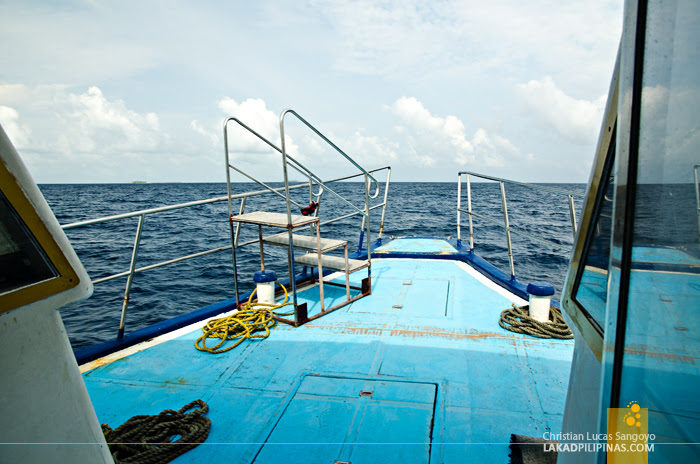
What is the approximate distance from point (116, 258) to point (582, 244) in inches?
569

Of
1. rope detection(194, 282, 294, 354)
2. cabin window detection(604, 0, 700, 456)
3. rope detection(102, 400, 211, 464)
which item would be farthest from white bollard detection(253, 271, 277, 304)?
cabin window detection(604, 0, 700, 456)

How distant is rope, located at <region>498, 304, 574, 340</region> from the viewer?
3.51m

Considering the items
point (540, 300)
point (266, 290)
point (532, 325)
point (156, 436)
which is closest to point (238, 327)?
point (266, 290)

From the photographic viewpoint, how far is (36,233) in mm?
791

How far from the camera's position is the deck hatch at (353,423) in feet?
7.14

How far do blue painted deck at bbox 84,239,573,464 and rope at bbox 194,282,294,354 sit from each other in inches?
3.1

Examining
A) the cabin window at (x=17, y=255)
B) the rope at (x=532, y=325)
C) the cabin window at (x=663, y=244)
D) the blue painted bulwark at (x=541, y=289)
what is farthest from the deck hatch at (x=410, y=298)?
the cabin window at (x=17, y=255)

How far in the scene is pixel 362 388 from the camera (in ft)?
9.12

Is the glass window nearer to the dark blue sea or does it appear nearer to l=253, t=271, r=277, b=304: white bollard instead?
l=253, t=271, r=277, b=304: white bollard

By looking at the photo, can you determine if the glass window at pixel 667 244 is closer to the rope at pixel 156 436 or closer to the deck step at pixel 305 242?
the rope at pixel 156 436

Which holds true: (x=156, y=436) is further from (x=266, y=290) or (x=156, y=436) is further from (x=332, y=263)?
(x=332, y=263)

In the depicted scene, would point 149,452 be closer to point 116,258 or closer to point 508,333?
point 508,333

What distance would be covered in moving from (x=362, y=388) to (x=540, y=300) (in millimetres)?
1942

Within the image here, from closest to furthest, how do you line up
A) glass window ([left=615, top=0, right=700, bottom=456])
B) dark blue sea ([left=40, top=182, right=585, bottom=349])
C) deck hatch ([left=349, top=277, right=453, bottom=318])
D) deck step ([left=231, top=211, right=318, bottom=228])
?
glass window ([left=615, top=0, right=700, bottom=456]) → deck step ([left=231, top=211, right=318, bottom=228]) → deck hatch ([left=349, top=277, right=453, bottom=318]) → dark blue sea ([left=40, top=182, right=585, bottom=349])
